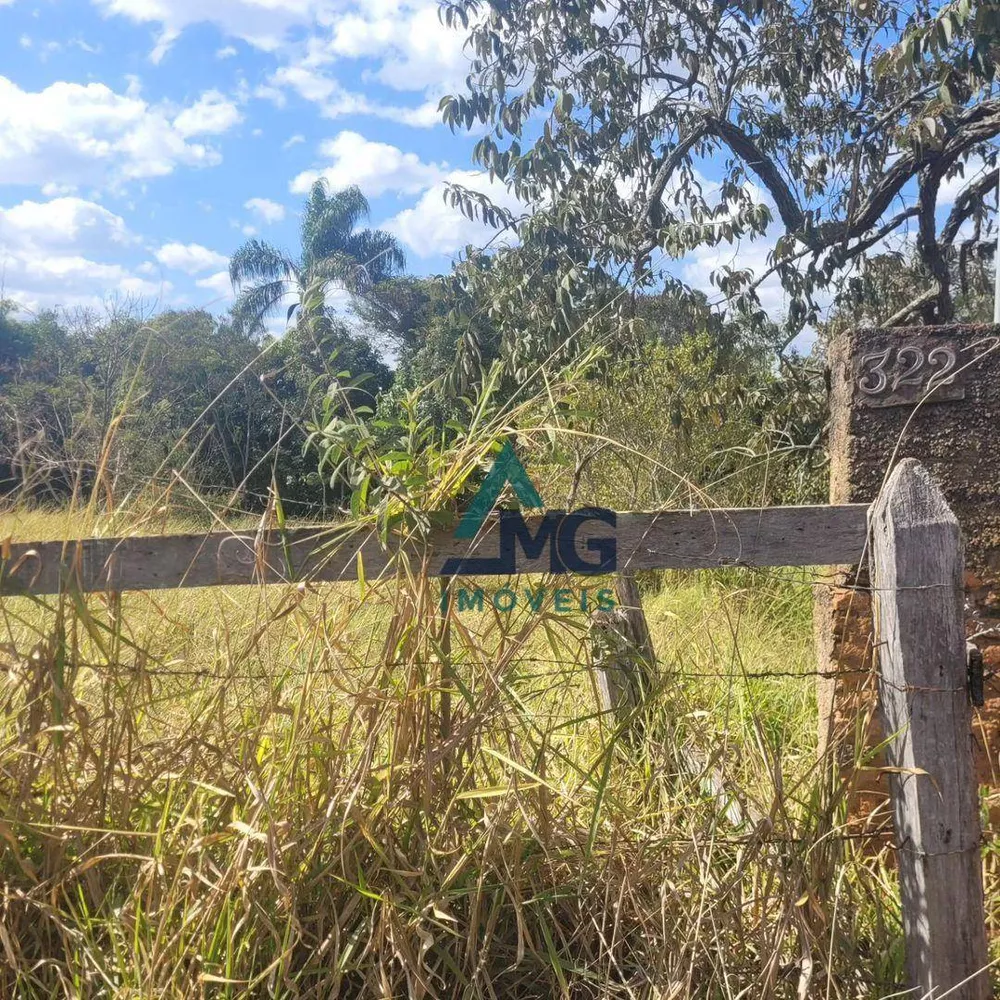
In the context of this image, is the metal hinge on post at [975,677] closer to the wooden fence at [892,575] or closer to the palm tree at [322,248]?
the wooden fence at [892,575]

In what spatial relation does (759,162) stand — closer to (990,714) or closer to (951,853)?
(990,714)

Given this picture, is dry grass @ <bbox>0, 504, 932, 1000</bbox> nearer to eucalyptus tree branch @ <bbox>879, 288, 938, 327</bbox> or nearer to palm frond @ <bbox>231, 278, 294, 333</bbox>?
eucalyptus tree branch @ <bbox>879, 288, 938, 327</bbox>

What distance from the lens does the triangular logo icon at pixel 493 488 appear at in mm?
2104

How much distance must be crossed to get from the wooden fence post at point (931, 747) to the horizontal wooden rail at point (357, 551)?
0.17m

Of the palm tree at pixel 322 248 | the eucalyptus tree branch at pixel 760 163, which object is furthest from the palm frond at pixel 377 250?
the eucalyptus tree branch at pixel 760 163

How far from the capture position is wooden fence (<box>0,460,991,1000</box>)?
77.1 inches

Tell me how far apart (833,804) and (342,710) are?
3.72 ft

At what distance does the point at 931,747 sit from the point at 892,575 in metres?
0.37

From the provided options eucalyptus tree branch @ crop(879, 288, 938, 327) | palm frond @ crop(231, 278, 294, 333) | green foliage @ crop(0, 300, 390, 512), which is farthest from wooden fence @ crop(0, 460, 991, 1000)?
palm frond @ crop(231, 278, 294, 333)

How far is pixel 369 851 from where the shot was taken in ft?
6.39

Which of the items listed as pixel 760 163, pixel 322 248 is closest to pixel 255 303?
pixel 322 248

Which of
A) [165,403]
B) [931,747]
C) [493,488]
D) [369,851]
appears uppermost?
[165,403]

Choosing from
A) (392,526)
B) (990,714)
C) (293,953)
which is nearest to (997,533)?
(990,714)

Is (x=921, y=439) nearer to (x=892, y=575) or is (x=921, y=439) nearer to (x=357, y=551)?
(x=892, y=575)
